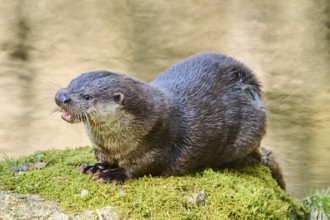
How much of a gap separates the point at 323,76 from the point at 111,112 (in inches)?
199

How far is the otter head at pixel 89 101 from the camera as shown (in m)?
2.85

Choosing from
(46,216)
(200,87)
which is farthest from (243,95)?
(46,216)

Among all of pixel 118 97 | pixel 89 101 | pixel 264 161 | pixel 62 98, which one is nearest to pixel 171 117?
pixel 118 97

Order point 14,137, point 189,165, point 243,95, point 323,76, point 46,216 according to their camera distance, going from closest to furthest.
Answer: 1. point 46,216
2. point 189,165
3. point 243,95
4. point 14,137
5. point 323,76

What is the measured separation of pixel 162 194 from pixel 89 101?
21.1 inches

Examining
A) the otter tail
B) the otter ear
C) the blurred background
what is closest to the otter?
the otter ear

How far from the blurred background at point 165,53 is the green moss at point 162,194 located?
2.97m

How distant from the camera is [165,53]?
7953 mm

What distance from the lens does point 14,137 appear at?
6.57 m

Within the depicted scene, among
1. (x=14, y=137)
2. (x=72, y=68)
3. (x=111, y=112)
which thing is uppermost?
(x=111, y=112)

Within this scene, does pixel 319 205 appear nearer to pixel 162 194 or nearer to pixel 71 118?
pixel 162 194

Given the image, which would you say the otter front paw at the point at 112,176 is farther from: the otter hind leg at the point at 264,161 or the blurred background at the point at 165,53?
the blurred background at the point at 165,53

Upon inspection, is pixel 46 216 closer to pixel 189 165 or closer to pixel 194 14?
pixel 189 165

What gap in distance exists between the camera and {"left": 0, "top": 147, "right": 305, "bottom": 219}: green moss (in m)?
2.76
